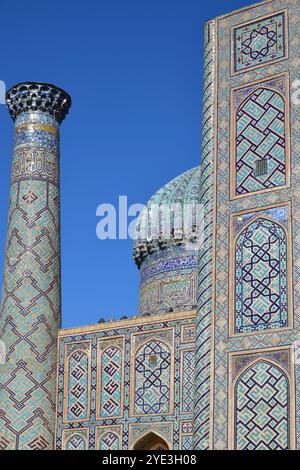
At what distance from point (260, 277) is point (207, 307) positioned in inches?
23.2

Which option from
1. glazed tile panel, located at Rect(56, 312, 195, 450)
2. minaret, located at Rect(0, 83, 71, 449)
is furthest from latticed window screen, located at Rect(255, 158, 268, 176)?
minaret, located at Rect(0, 83, 71, 449)

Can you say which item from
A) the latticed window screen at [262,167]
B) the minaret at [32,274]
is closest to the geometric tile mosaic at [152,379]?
the minaret at [32,274]

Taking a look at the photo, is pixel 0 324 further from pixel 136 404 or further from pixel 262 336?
pixel 262 336

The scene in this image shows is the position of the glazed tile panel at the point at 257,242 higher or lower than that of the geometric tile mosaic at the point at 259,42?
lower

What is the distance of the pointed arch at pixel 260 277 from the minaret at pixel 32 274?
2730 mm

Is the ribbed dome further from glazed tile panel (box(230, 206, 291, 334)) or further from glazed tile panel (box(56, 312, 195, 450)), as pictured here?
glazed tile panel (box(230, 206, 291, 334))

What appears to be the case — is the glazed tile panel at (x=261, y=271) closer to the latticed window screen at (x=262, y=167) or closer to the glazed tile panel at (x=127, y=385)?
the latticed window screen at (x=262, y=167)

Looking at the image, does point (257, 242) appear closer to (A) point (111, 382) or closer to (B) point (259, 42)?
(B) point (259, 42)

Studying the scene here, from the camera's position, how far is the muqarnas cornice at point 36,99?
36.7 ft

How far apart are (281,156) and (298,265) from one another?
1092mm

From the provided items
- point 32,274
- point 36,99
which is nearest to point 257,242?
point 32,274

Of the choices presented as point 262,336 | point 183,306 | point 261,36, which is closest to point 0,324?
point 183,306

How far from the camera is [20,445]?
32.2ft

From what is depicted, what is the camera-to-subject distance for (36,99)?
11188 mm
